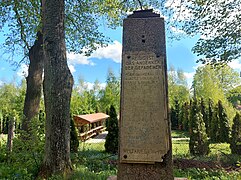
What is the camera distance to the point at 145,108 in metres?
3.08

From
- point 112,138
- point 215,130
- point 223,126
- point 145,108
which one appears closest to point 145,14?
point 145,108

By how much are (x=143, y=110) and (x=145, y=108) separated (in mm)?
39

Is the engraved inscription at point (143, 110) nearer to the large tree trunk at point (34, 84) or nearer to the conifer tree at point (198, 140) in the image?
the large tree trunk at point (34, 84)

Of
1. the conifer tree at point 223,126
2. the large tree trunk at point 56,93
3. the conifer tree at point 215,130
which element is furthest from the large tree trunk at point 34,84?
the conifer tree at point 215,130

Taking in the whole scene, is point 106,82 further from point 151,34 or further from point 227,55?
point 151,34

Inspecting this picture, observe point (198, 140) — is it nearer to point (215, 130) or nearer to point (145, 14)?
point (215, 130)

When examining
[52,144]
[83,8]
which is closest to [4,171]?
[52,144]

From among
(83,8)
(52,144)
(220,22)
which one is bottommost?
(52,144)

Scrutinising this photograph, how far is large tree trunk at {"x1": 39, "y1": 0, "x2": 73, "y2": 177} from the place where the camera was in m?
4.97

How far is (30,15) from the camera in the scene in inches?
402

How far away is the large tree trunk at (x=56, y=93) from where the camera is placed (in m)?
4.97

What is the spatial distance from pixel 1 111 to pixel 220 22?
2843 cm

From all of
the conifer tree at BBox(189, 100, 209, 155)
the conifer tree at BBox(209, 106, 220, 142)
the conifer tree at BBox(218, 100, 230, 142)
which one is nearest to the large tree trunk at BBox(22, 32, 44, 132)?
the conifer tree at BBox(189, 100, 209, 155)

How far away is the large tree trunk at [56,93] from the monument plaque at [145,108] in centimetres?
238
